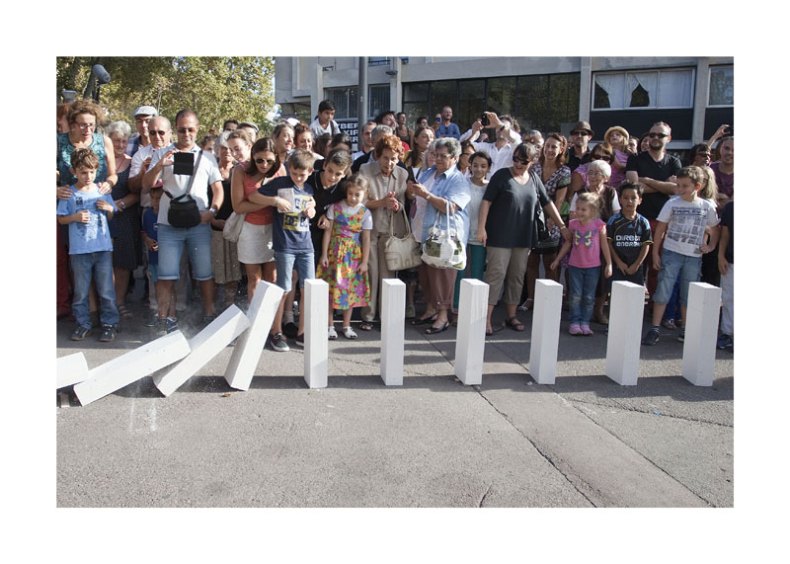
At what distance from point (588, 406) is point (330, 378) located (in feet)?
6.11

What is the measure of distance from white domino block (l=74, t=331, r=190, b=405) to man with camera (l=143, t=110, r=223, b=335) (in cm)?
162

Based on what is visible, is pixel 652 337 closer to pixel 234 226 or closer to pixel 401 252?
pixel 401 252

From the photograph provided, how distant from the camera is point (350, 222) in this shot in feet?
19.4

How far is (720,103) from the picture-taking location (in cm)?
2377

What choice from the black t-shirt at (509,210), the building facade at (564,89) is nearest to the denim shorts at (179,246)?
the black t-shirt at (509,210)

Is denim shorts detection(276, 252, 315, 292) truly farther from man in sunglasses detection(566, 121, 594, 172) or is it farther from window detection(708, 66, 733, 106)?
window detection(708, 66, 733, 106)

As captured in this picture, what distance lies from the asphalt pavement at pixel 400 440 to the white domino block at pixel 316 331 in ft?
0.44

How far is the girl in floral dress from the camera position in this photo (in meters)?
5.90

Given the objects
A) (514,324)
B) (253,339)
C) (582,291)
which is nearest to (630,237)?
(582,291)

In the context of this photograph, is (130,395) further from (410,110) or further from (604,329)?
(410,110)

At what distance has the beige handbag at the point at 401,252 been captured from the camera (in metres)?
6.15

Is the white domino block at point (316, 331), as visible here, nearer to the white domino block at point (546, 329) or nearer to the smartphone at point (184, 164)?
the white domino block at point (546, 329)

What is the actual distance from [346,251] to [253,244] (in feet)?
2.73

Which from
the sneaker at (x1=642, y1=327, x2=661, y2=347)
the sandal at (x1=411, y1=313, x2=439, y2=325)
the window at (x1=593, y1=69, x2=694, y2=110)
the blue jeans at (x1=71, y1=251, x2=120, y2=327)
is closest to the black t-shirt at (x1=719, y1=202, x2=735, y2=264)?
the sneaker at (x1=642, y1=327, x2=661, y2=347)
